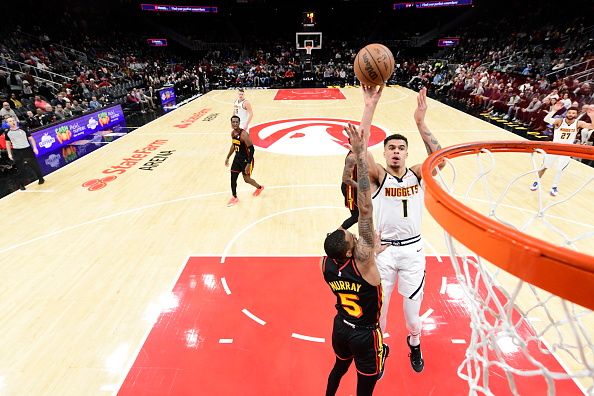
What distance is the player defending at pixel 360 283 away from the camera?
2.47 metres

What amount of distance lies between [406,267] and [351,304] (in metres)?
0.86

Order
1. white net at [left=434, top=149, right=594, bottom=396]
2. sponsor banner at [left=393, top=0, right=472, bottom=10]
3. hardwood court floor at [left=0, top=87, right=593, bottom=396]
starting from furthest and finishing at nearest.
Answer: sponsor banner at [left=393, top=0, right=472, bottom=10]
hardwood court floor at [left=0, top=87, right=593, bottom=396]
white net at [left=434, top=149, right=594, bottom=396]

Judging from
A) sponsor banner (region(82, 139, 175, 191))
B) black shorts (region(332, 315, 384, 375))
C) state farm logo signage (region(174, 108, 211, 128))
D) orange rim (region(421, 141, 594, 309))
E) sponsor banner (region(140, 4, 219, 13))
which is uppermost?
sponsor banner (region(140, 4, 219, 13))

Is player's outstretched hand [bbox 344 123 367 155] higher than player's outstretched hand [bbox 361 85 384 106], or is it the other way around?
player's outstretched hand [bbox 361 85 384 106]

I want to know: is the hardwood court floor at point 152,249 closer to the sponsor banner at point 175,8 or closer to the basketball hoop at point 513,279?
the basketball hoop at point 513,279

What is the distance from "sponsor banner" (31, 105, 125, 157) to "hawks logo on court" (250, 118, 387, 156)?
540 centimetres

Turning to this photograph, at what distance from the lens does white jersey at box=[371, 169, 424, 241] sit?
3.24 meters

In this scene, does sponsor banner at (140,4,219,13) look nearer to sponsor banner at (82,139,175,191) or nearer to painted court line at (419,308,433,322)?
sponsor banner at (82,139,175,191)

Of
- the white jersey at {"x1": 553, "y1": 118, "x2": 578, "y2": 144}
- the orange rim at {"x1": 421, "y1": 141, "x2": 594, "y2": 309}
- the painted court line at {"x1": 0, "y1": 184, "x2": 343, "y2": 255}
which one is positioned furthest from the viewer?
the white jersey at {"x1": 553, "y1": 118, "x2": 578, "y2": 144}

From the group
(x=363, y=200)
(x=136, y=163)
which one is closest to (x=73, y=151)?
(x=136, y=163)

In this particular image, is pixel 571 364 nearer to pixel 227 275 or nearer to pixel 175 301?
pixel 227 275

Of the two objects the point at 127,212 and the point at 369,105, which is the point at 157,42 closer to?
the point at 127,212

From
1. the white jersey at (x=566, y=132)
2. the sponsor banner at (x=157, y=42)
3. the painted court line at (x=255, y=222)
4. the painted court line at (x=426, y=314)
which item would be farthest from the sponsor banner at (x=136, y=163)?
the sponsor banner at (x=157, y=42)

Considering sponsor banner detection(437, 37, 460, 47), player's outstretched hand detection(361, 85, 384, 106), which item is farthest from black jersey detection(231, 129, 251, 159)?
sponsor banner detection(437, 37, 460, 47)
